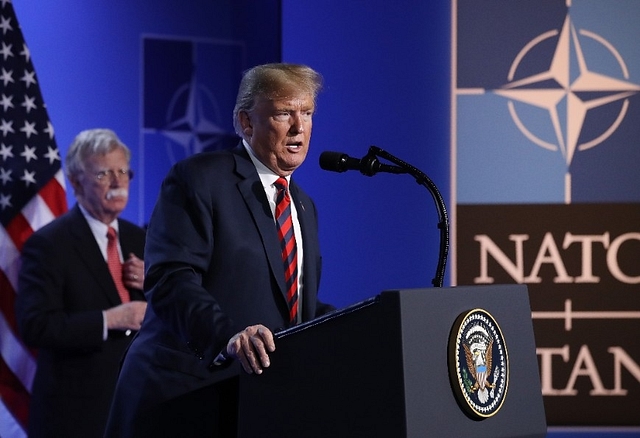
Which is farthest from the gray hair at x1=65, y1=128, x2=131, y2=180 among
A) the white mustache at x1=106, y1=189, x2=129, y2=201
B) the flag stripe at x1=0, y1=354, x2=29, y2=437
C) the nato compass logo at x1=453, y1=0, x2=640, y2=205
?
the nato compass logo at x1=453, y1=0, x2=640, y2=205

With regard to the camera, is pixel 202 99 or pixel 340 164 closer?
pixel 340 164

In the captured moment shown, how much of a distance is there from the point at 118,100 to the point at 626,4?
2235 millimetres

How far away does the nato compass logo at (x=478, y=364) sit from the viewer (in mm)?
1843

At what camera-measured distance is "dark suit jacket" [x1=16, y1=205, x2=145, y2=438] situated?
A: 12.3ft

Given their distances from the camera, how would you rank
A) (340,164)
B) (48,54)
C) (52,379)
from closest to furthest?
(340,164), (52,379), (48,54)

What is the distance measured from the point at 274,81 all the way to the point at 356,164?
322mm

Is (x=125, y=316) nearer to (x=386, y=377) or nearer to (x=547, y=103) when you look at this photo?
(x=547, y=103)

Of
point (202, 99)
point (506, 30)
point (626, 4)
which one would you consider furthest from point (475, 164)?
point (202, 99)

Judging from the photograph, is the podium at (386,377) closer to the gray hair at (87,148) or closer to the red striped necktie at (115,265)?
the red striped necktie at (115,265)

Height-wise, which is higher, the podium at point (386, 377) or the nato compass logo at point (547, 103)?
the nato compass logo at point (547, 103)

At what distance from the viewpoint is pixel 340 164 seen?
226cm

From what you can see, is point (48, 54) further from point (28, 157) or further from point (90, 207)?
point (90, 207)

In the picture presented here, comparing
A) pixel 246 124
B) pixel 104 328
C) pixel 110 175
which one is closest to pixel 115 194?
pixel 110 175

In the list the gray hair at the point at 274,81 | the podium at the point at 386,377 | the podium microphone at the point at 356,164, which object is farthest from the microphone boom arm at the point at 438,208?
the gray hair at the point at 274,81
